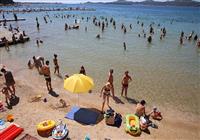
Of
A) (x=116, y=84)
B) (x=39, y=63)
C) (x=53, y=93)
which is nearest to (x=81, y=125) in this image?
(x=53, y=93)

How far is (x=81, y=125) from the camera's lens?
31.8 ft

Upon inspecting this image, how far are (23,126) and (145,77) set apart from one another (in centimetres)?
970

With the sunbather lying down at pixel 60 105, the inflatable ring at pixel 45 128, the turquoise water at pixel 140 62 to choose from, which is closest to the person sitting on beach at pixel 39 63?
the turquoise water at pixel 140 62

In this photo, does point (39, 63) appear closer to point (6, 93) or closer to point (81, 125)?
point (6, 93)

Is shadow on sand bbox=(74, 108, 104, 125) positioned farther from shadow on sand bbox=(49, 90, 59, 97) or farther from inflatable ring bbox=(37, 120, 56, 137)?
shadow on sand bbox=(49, 90, 59, 97)

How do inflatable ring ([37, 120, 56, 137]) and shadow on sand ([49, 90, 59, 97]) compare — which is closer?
inflatable ring ([37, 120, 56, 137])

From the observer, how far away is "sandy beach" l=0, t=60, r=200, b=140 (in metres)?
9.27

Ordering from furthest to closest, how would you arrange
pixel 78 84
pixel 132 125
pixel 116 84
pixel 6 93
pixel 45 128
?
pixel 116 84, pixel 6 93, pixel 78 84, pixel 132 125, pixel 45 128

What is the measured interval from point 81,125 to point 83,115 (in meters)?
0.80

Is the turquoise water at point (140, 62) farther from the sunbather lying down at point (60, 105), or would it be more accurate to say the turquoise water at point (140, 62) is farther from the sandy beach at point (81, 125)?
the sunbather lying down at point (60, 105)

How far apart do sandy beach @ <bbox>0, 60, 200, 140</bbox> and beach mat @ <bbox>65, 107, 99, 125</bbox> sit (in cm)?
28

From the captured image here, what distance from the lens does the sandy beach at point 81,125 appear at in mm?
9270

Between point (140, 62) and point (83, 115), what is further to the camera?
point (140, 62)

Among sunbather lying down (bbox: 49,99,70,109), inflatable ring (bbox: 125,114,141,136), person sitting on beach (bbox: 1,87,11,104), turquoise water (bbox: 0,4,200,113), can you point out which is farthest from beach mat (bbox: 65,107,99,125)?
person sitting on beach (bbox: 1,87,11,104)
